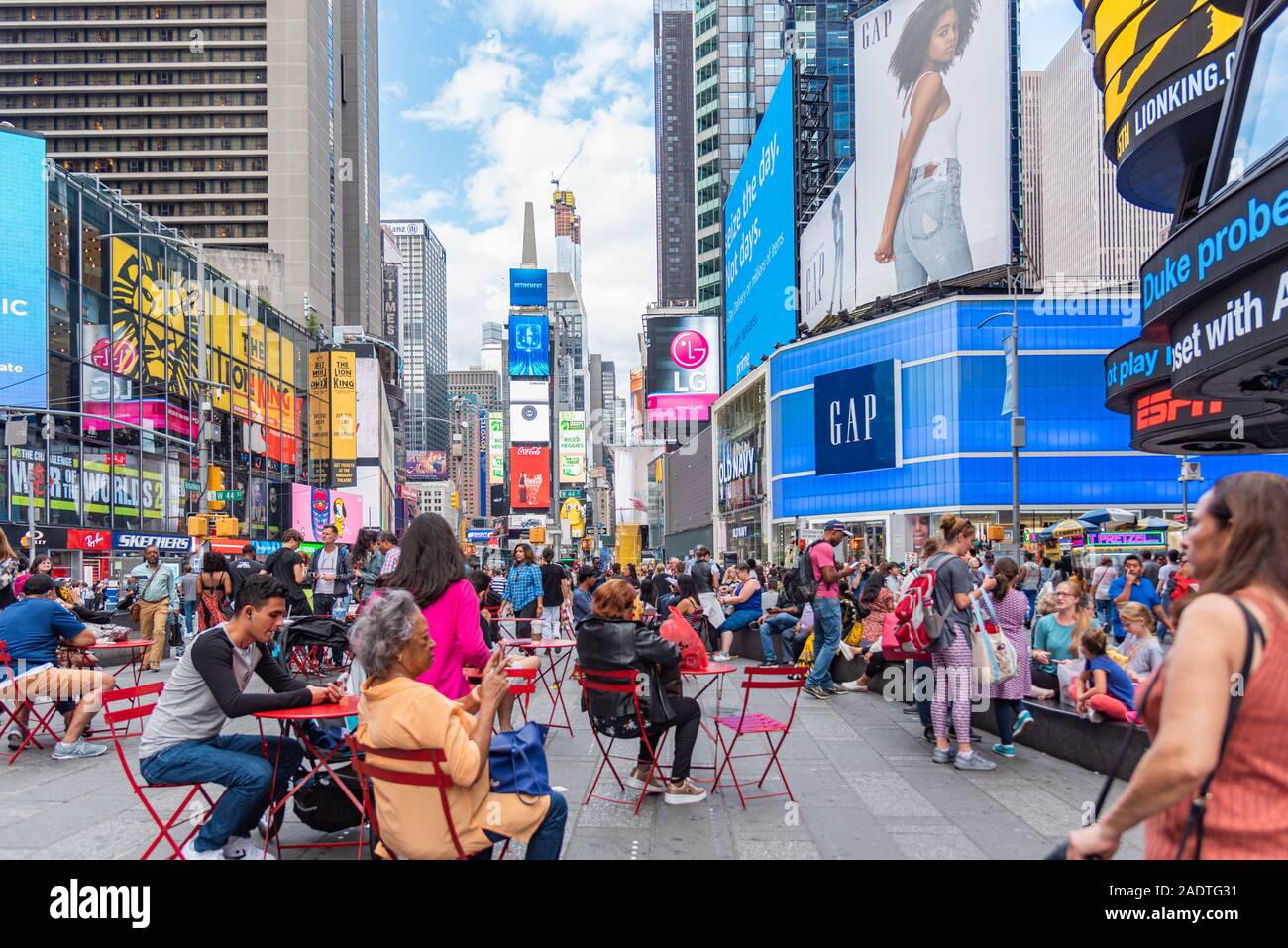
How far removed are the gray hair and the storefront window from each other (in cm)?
783

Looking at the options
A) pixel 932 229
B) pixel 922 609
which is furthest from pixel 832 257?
pixel 922 609

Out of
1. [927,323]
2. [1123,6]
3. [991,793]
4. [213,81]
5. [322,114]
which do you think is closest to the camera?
[991,793]

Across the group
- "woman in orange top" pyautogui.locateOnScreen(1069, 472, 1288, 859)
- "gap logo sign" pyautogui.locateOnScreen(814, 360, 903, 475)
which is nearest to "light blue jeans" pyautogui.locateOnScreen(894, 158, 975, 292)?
"gap logo sign" pyautogui.locateOnScreen(814, 360, 903, 475)

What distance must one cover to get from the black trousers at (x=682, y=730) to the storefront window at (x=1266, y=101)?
259 inches

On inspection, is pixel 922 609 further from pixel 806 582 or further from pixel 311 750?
pixel 311 750

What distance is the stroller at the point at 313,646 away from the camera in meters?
8.95

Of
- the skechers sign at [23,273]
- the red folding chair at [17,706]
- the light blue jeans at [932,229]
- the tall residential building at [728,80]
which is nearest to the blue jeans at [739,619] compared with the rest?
the red folding chair at [17,706]

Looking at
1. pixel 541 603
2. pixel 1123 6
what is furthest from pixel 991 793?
pixel 1123 6

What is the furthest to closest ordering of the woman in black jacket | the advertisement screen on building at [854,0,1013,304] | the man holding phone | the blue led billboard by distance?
the blue led billboard → the advertisement screen on building at [854,0,1013,304] → the woman in black jacket → the man holding phone

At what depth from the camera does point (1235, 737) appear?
2.06m

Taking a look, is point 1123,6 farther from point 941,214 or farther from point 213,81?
point 213,81

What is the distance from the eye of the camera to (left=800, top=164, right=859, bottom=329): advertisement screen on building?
184 feet

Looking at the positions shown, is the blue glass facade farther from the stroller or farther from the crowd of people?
the stroller

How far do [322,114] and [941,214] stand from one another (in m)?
60.9
